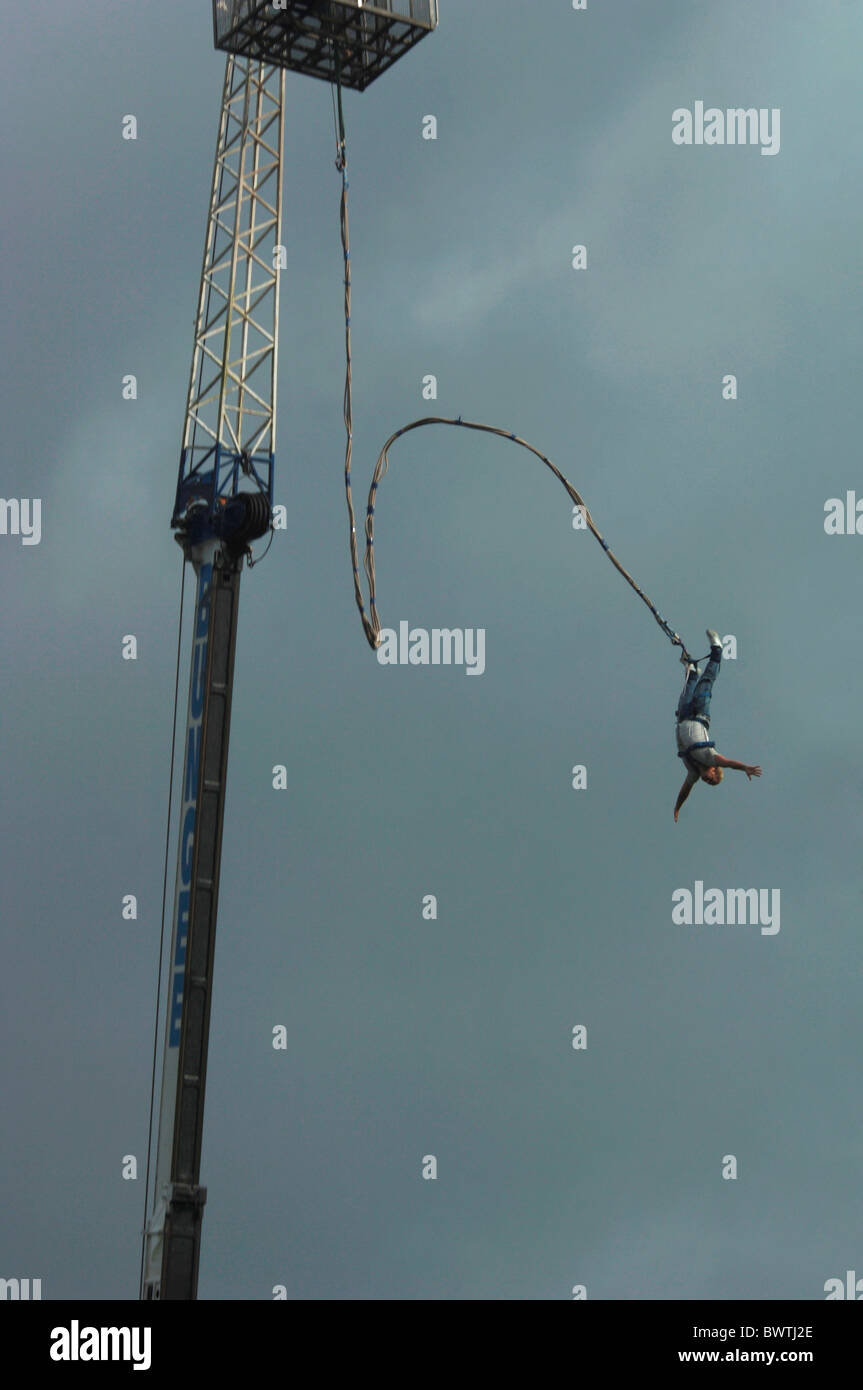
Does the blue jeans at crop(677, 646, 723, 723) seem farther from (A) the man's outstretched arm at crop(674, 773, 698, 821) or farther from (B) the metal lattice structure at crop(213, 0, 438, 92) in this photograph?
(B) the metal lattice structure at crop(213, 0, 438, 92)

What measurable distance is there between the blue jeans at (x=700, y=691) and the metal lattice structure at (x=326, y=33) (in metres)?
16.6

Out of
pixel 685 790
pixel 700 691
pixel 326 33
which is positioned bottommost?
pixel 685 790

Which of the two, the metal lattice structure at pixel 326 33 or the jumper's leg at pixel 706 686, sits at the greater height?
the metal lattice structure at pixel 326 33

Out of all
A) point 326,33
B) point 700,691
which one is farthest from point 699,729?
point 326,33

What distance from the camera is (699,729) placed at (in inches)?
1897

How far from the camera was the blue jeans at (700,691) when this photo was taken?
159ft

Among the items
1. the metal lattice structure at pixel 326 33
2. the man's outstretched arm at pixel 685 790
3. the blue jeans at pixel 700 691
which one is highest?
the metal lattice structure at pixel 326 33

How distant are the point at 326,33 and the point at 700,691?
17864 mm

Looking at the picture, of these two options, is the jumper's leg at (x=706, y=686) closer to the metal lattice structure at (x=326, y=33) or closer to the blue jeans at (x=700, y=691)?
the blue jeans at (x=700, y=691)

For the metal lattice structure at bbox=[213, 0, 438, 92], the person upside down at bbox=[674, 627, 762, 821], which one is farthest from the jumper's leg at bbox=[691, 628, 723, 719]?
the metal lattice structure at bbox=[213, 0, 438, 92]

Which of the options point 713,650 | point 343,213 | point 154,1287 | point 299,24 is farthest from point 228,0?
point 154,1287

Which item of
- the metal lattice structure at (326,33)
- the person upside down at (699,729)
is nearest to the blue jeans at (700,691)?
the person upside down at (699,729)

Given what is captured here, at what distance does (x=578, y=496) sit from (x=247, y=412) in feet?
35.1

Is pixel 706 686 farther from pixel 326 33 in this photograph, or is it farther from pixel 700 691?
pixel 326 33
